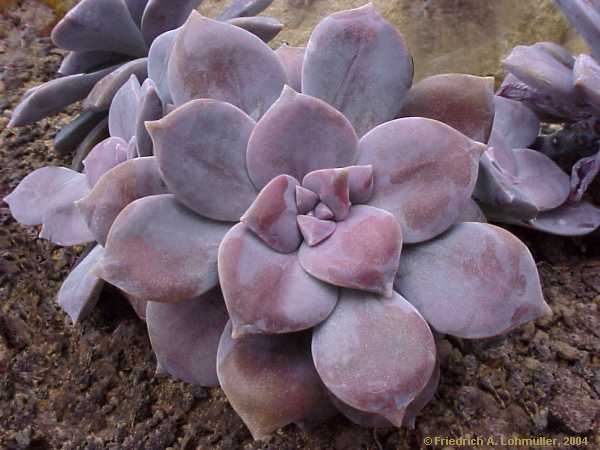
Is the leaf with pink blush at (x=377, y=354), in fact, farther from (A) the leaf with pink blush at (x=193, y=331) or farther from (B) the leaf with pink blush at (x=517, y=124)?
(B) the leaf with pink blush at (x=517, y=124)

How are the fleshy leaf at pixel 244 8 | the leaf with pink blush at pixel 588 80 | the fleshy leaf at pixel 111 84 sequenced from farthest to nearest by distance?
the fleshy leaf at pixel 244 8 < the fleshy leaf at pixel 111 84 < the leaf with pink blush at pixel 588 80

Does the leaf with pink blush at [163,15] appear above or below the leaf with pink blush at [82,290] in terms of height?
above

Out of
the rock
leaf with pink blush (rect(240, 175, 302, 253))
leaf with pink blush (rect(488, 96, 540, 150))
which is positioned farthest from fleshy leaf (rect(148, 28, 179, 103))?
the rock

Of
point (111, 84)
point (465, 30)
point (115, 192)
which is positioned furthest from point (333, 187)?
point (465, 30)

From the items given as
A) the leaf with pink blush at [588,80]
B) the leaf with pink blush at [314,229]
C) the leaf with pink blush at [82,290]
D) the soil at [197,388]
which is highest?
the leaf with pink blush at [588,80]

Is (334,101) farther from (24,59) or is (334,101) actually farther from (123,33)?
(24,59)

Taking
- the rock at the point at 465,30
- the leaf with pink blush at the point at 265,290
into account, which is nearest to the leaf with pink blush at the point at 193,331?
the leaf with pink blush at the point at 265,290

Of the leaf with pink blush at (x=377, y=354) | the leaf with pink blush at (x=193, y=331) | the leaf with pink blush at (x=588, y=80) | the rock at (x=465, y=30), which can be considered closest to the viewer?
the leaf with pink blush at (x=377, y=354)

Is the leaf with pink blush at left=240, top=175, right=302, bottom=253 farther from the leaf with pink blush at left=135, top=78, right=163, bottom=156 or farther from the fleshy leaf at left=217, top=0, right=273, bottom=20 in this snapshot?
the fleshy leaf at left=217, top=0, right=273, bottom=20
